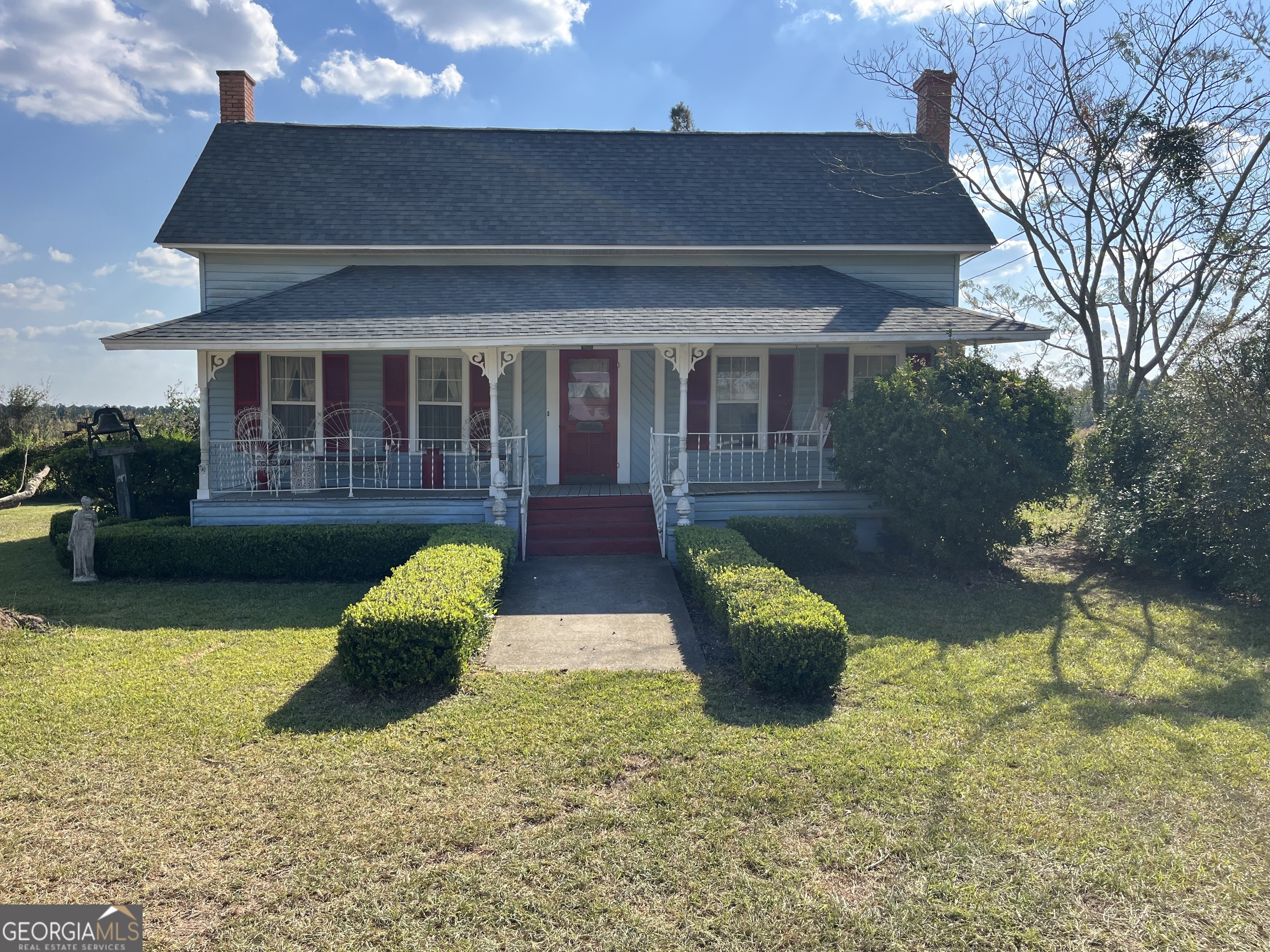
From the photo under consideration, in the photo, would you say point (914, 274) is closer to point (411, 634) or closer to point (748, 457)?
point (748, 457)

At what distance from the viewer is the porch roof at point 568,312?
410 inches

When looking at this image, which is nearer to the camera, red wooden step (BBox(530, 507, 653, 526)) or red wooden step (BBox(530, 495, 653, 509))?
red wooden step (BBox(530, 507, 653, 526))

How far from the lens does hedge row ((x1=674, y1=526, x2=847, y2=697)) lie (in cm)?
572

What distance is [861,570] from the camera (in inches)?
407

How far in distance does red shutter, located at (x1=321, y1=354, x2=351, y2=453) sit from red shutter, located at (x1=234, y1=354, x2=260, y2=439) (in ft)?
3.17

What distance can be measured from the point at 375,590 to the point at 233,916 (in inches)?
136

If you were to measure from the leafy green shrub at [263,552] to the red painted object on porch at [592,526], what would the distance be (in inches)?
64.6

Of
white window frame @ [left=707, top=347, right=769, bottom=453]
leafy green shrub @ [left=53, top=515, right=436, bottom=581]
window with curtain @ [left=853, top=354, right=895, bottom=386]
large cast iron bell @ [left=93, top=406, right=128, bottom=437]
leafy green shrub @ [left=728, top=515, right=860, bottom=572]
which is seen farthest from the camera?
window with curtain @ [left=853, top=354, right=895, bottom=386]

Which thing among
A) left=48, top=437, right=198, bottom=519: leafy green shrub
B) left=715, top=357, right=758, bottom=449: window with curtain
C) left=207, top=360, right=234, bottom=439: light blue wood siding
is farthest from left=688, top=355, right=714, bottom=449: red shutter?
left=48, top=437, right=198, bottom=519: leafy green shrub

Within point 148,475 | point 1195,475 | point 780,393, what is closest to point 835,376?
point 780,393

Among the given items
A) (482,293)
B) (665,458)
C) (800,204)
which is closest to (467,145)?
(482,293)

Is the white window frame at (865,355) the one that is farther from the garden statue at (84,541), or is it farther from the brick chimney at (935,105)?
the garden statue at (84,541)

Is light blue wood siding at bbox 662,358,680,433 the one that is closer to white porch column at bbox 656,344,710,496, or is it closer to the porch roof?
the porch roof

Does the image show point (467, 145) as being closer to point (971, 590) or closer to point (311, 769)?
point (971, 590)
